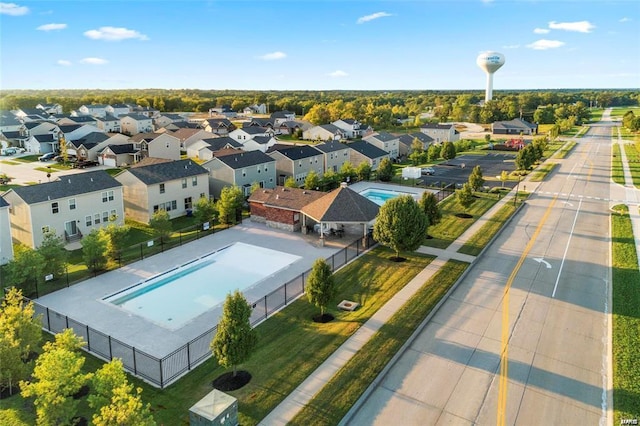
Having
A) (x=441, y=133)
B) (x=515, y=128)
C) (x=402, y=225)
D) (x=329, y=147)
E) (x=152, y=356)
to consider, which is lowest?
(x=152, y=356)

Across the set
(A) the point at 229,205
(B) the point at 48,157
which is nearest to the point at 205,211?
(A) the point at 229,205

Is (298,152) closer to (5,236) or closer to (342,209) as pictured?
(342,209)

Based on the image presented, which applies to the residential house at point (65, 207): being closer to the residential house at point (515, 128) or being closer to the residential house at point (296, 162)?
the residential house at point (296, 162)

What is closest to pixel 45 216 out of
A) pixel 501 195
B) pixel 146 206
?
pixel 146 206

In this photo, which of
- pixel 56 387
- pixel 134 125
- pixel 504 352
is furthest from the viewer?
pixel 134 125

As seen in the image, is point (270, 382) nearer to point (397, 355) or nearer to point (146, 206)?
point (397, 355)

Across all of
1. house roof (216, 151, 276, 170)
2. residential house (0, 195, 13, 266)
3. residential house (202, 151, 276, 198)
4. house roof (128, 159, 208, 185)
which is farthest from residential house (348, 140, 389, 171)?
residential house (0, 195, 13, 266)

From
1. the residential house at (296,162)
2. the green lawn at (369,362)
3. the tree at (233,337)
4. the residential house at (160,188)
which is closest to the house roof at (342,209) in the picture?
the green lawn at (369,362)
